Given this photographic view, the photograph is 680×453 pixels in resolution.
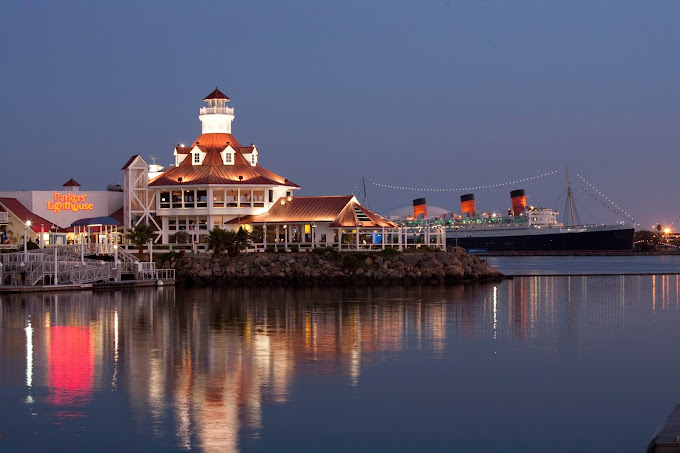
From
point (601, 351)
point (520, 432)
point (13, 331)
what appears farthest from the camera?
point (13, 331)

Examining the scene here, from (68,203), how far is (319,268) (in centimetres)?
1873

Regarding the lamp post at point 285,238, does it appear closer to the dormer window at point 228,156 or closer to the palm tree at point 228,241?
the palm tree at point 228,241

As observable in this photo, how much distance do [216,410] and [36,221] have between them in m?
44.6

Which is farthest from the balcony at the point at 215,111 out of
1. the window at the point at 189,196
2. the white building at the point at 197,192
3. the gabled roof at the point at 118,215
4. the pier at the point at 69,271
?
the pier at the point at 69,271

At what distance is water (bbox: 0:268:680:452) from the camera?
1664 cm

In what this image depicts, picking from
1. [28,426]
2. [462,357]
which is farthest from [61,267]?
[28,426]

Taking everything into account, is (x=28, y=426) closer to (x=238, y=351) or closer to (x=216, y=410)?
(x=216, y=410)

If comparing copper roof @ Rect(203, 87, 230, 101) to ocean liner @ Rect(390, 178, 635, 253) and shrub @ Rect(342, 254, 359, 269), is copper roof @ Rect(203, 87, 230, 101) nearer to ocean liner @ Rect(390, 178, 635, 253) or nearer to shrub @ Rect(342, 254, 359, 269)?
shrub @ Rect(342, 254, 359, 269)

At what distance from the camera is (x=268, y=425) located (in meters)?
17.1

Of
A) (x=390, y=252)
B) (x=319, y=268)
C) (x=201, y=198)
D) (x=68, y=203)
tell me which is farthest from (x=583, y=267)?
(x=68, y=203)

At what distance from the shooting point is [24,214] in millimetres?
59281

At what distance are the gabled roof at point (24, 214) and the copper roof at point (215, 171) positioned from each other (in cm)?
683

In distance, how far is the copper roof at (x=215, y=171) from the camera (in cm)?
6038

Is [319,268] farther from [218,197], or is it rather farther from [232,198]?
[218,197]
